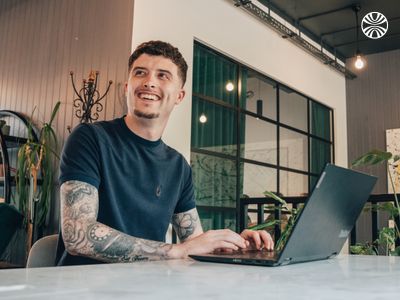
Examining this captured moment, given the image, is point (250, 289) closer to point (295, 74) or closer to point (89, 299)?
point (89, 299)

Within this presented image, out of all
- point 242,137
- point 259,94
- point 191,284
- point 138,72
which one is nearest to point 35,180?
point 138,72

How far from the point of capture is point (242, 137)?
14.5ft

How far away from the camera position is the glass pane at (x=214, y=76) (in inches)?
153

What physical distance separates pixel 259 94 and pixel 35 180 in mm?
2585

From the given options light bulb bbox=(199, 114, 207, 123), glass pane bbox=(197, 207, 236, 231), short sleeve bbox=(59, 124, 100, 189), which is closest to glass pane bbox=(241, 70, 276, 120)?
light bulb bbox=(199, 114, 207, 123)

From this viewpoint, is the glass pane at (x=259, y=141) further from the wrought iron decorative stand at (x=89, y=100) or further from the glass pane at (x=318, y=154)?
the wrought iron decorative stand at (x=89, y=100)

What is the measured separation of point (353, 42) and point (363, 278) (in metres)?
5.61

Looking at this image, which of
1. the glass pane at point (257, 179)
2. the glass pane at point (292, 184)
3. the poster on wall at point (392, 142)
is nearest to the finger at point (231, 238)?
the glass pane at point (257, 179)

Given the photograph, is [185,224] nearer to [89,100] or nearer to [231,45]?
[89,100]

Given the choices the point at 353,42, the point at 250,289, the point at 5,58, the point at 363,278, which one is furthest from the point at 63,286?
the point at 353,42

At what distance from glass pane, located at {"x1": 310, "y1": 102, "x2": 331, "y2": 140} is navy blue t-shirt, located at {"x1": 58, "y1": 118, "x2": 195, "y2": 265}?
4.34m

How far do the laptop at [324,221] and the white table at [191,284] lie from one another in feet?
0.46

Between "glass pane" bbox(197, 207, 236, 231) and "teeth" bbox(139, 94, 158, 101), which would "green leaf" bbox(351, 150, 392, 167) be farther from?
"glass pane" bbox(197, 207, 236, 231)

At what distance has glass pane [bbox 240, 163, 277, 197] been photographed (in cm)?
440
